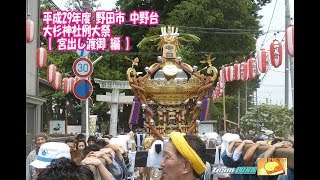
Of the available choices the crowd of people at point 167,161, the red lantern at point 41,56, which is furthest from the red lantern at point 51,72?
the crowd of people at point 167,161

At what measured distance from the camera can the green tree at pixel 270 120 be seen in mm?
8500

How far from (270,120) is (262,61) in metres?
1.81

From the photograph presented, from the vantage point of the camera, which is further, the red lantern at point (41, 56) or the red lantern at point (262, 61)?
the red lantern at point (262, 61)

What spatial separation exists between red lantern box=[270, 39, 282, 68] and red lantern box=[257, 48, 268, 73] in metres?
0.53

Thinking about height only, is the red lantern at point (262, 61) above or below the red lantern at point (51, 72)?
above

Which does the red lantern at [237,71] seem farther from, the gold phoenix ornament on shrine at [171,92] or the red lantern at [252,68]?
the gold phoenix ornament on shrine at [171,92]

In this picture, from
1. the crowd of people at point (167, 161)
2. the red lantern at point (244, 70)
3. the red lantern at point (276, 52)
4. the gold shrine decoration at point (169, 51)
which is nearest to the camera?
the crowd of people at point (167, 161)

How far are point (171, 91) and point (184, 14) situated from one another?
10.4ft

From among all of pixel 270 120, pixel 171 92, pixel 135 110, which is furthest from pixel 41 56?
pixel 270 120

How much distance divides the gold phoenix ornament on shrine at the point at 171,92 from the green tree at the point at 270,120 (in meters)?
1.30

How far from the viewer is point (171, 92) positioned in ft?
26.8

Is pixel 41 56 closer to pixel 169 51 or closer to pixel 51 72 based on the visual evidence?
pixel 51 72
